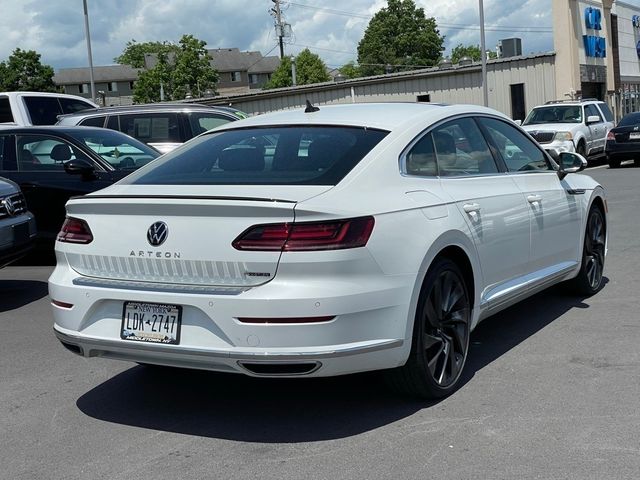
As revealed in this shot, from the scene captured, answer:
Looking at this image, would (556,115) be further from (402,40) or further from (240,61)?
(240,61)

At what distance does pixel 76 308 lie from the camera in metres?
4.50

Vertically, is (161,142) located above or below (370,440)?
above

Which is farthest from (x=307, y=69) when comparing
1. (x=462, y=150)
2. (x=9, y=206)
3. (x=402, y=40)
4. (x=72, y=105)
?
(x=462, y=150)

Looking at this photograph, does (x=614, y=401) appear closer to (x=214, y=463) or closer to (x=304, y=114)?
(x=214, y=463)

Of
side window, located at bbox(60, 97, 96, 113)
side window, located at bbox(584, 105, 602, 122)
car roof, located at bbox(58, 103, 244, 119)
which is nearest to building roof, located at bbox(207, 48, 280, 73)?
side window, located at bbox(584, 105, 602, 122)

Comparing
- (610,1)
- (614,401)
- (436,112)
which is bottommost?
(614,401)

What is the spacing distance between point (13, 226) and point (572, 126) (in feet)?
58.7

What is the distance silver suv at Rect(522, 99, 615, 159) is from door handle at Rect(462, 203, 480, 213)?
1759cm

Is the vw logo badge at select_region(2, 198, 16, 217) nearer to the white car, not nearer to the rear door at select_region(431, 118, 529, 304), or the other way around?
the white car

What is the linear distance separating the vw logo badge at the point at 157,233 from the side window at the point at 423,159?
1387 millimetres

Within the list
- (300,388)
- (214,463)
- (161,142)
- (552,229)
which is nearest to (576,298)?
(552,229)

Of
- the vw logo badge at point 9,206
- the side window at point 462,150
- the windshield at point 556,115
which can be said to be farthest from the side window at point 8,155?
the windshield at point 556,115

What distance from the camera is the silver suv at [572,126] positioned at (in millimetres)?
22297

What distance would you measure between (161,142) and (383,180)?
9.16 meters
